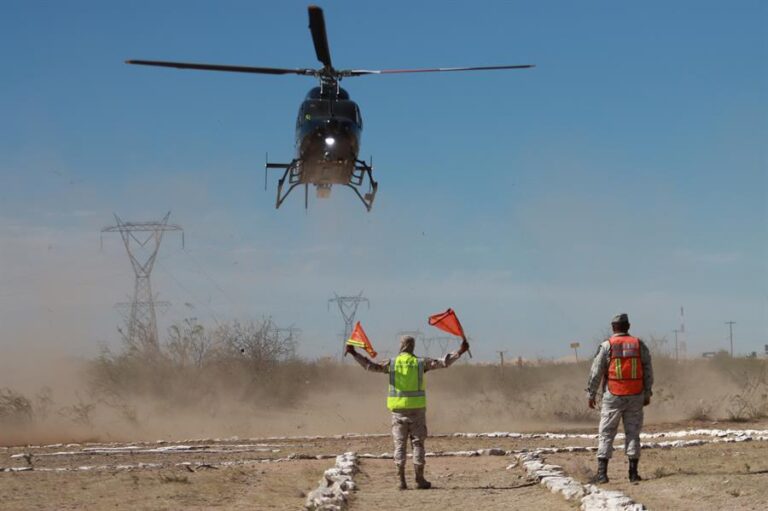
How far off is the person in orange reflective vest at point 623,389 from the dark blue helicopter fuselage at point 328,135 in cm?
1145

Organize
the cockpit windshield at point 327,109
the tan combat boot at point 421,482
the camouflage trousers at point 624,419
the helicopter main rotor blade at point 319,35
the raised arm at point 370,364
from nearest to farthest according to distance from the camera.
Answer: the camouflage trousers at point 624,419, the tan combat boot at point 421,482, the raised arm at point 370,364, the helicopter main rotor blade at point 319,35, the cockpit windshield at point 327,109

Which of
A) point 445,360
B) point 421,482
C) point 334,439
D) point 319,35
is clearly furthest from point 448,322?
point 334,439

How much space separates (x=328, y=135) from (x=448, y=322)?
382 inches

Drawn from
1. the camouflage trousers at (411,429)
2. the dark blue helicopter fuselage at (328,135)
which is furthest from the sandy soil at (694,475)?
the dark blue helicopter fuselage at (328,135)

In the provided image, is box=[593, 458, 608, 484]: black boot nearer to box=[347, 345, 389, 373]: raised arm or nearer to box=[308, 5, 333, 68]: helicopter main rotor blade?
box=[347, 345, 389, 373]: raised arm

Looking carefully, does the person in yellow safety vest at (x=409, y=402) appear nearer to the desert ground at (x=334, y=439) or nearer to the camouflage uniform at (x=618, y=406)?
the desert ground at (x=334, y=439)

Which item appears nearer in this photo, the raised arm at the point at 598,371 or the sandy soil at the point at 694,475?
the sandy soil at the point at 694,475

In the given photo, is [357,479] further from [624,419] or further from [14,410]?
[14,410]

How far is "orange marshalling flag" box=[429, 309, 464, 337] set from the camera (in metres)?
15.0

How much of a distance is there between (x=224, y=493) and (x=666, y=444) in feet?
29.8

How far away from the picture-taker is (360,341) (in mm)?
15289

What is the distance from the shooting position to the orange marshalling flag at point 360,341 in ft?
49.6

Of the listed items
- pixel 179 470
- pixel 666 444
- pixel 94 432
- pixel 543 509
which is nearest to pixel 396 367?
pixel 543 509

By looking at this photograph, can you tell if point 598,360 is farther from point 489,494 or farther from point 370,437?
point 370,437
